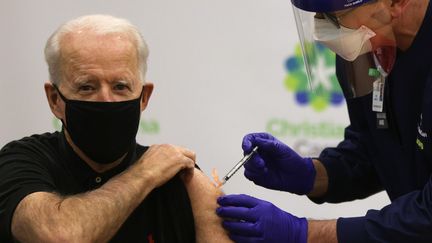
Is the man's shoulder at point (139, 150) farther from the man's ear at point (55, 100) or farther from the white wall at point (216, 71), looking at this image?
the white wall at point (216, 71)

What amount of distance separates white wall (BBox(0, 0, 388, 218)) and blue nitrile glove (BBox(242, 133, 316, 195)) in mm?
511

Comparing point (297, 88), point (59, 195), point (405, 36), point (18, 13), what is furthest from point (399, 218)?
point (18, 13)

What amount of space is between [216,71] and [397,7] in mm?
1061

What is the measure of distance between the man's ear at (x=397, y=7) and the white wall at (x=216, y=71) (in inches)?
34.2

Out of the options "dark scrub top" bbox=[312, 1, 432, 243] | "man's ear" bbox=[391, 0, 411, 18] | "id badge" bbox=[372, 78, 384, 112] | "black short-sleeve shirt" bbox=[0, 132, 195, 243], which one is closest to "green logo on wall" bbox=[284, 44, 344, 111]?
"dark scrub top" bbox=[312, 1, 432, 243]

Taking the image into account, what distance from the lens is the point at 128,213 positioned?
144 cm

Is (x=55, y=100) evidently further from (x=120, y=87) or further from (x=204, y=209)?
(x=204, y=209)

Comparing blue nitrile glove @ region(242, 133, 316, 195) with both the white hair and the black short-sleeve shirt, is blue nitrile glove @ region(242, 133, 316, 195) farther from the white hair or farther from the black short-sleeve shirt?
the white hair

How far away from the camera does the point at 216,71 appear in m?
2.51

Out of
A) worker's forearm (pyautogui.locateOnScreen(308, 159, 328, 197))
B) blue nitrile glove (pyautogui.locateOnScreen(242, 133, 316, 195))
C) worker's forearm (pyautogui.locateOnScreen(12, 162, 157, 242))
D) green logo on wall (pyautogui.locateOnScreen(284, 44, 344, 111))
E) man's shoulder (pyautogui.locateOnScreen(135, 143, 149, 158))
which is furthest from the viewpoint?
green logo on wall (pyautogui.locateOnScreen(284, 44, 344, 111))

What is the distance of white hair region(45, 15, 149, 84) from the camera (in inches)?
60.1

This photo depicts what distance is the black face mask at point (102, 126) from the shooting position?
1494mm

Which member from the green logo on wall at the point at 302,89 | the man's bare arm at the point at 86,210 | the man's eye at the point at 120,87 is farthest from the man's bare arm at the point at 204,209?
the green logo on wall at the point at 302,89

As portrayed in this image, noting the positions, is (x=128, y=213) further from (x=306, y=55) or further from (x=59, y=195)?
(x=306, y=55)
